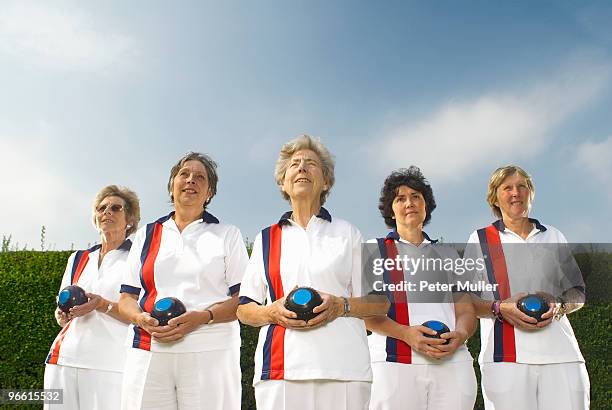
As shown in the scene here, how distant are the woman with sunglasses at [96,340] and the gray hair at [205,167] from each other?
901mm

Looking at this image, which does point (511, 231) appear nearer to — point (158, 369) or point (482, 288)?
point (482, 288)

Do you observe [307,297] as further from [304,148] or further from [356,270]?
[304,148]

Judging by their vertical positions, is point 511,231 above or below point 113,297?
above

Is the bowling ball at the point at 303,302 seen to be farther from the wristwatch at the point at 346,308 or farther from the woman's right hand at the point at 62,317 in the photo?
the woman's right hand at the point at 62,317

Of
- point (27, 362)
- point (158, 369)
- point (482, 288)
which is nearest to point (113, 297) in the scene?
point (158, 369)

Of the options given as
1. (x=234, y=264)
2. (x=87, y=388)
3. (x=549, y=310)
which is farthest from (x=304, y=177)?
(x=87, y=388)

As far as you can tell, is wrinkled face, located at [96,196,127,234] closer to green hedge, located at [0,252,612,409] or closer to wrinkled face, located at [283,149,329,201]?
wrinkled face, located at [283,149,329,201]

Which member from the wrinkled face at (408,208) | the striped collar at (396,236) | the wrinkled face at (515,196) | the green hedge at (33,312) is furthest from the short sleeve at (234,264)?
the green hedge at (33,312)

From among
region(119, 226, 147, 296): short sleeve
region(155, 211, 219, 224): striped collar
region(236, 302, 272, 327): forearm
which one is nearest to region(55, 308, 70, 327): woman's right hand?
region(119, 226, 147, 296): short sleeve

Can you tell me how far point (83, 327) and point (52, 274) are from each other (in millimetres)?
2569

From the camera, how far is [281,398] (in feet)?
9.56

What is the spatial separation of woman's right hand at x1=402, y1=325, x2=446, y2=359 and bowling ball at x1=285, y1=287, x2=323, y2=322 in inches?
28.4

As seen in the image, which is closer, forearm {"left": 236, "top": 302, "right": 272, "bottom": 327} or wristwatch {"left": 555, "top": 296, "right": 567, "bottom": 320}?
forearm {"left": 236, "top": 302, "right": 272, "bottom": 327}

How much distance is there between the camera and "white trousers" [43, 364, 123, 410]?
407 centimetres
